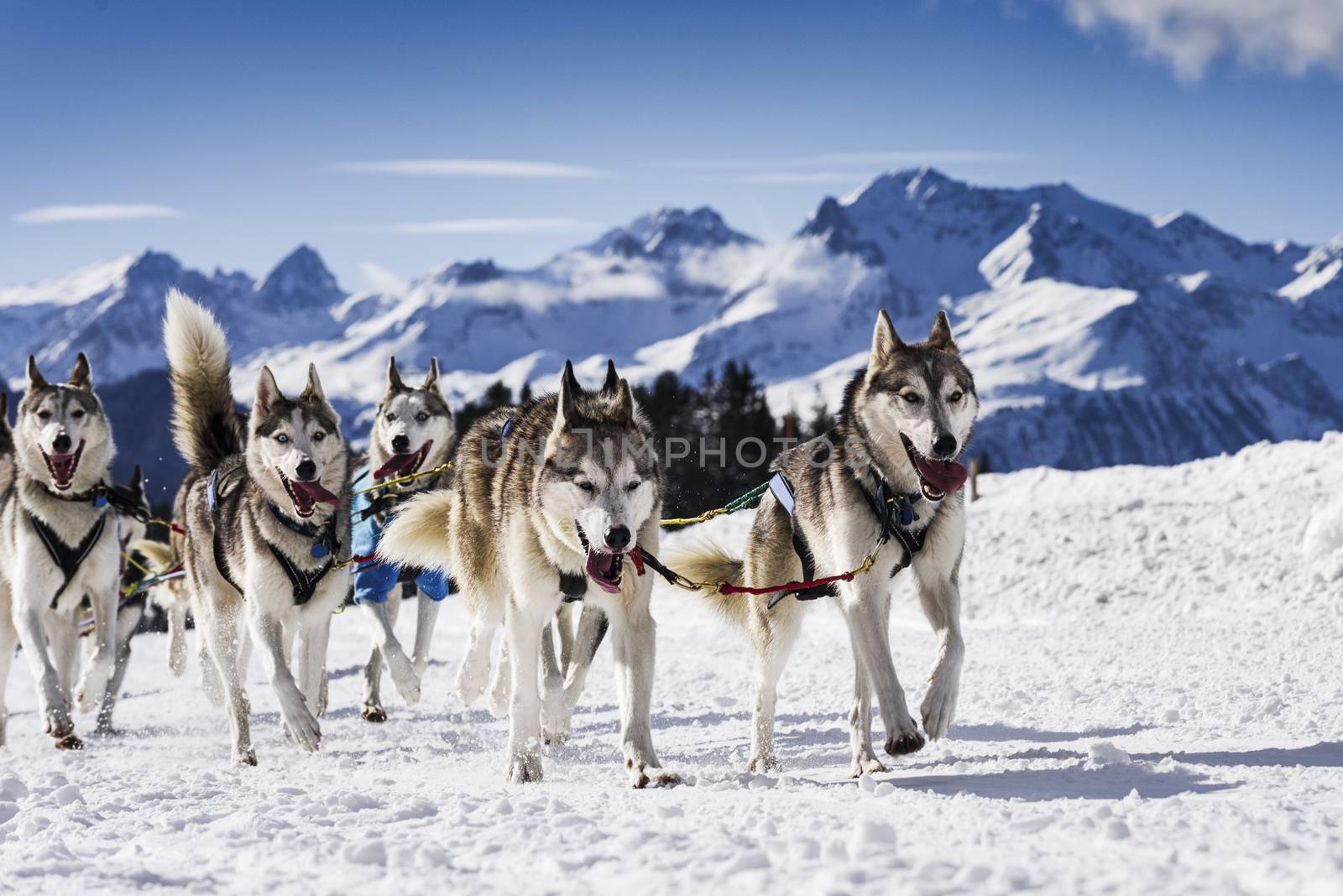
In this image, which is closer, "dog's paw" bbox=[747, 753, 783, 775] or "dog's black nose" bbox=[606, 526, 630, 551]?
"dog's black nose" bbox=[606, 526, 630, 551]

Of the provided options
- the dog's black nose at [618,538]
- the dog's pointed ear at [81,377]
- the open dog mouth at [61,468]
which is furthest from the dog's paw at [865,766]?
the dog's pointed ear at [81,377]

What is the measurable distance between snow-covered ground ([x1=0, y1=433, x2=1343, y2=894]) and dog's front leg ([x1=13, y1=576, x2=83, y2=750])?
0.19m

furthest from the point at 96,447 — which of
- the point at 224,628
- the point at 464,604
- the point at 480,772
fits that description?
the point at 480,772

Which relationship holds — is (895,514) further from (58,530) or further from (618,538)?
(58,530)

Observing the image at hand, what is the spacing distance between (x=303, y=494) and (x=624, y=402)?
2021 millimetres

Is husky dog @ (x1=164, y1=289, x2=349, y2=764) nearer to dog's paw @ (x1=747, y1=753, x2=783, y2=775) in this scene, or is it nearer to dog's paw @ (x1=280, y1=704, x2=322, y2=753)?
dog's paw @ (x1=280, y1=704, x2=322, y2=753)

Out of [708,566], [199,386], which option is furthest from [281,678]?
[199,386]

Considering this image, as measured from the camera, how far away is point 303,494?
19.3 ft

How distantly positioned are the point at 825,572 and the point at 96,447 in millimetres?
4895

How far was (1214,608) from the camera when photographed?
10.9m

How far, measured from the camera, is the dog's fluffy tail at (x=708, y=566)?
563 centimetres

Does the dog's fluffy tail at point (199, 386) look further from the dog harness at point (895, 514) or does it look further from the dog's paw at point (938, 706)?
the dog's paw at point (938, 706)

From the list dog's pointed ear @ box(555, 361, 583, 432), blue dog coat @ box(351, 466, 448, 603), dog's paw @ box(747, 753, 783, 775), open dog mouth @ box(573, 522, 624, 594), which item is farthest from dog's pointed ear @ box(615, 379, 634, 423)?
blue dog coat @ box(351, 466, 448, 603)

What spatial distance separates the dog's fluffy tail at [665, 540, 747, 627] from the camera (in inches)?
222
